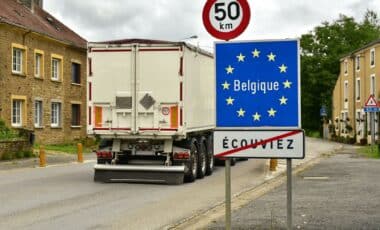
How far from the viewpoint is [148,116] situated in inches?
672

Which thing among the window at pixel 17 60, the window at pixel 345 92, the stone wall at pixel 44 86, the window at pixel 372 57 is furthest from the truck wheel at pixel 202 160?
the window at pixel 345 92

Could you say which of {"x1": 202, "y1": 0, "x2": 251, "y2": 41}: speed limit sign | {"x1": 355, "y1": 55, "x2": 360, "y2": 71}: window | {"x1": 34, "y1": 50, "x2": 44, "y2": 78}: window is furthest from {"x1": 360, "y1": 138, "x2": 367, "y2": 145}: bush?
{"x1": 202, "y1": 0, "x2": 251, "y2": 41}: speed limit sign

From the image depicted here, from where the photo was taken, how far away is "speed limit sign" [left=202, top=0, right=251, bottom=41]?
6.73m

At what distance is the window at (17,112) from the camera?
36125 millimetres

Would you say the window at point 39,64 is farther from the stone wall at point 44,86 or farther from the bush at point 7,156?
the bush at point 7,156

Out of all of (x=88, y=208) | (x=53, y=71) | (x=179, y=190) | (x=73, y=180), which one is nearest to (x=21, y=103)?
(x=53, y=71)

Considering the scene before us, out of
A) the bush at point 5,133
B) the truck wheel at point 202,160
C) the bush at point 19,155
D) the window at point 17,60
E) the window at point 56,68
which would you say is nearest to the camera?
the truck wheel at point 202,160

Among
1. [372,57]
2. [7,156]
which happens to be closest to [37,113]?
[7,156]

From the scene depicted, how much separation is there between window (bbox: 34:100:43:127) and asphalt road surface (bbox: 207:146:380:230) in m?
23.6

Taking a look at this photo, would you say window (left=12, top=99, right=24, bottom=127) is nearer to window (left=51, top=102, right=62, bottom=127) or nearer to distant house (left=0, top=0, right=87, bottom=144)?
distant house (left=0, top=0, right=87, bottom=144)

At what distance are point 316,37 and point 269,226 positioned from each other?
77.3 metres

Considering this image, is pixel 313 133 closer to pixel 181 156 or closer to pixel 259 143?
pixel 181 156

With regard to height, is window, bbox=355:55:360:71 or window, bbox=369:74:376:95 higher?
window, bbox=355:55:360:71

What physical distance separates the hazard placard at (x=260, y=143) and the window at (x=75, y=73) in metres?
37.7
